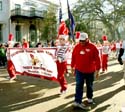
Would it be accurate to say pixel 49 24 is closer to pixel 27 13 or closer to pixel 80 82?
pixel 27 13

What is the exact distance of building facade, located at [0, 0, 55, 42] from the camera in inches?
1631

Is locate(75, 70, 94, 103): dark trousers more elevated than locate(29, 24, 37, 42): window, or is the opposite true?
locate(29, 24, 37, 42): window

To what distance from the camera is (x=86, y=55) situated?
916 centimetres

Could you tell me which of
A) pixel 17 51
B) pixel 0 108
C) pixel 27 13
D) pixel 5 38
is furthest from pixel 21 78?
pixel 27 13

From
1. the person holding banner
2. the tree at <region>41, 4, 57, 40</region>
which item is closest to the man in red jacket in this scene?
the person holding banner

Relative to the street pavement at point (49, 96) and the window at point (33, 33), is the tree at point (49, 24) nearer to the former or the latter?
the window at point (33, 33)

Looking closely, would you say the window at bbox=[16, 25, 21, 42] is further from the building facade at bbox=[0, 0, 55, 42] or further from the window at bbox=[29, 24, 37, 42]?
the window at bbox=[29, 24, 37, 42]

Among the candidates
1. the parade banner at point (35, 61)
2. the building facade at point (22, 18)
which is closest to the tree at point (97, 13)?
the building facade at point (22, 18)

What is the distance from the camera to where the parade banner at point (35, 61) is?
12.1 m

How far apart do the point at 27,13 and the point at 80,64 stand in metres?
36.6

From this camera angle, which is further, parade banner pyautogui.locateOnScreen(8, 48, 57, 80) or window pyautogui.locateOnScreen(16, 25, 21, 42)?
window pyautogui.locateOnScreen(16, 25, 21, 42)

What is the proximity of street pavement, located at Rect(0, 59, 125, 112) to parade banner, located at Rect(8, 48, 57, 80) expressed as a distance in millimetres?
457

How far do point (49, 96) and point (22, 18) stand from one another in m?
33.8

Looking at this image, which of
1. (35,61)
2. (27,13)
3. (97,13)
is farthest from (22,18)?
(35,61)
